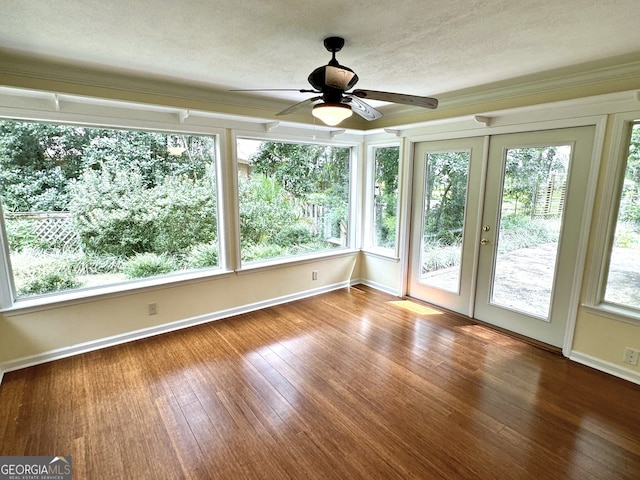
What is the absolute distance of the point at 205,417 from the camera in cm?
218

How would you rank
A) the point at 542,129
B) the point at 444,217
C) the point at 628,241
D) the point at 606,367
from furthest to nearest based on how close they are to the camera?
1. the point at 444,217
2. the point at 542,129
3. the point at 606,367
4. the point at 628,241

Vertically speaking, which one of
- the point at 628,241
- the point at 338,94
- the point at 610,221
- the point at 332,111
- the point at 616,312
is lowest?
the point at 616,312

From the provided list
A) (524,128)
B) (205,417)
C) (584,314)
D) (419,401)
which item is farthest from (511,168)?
(205,417)

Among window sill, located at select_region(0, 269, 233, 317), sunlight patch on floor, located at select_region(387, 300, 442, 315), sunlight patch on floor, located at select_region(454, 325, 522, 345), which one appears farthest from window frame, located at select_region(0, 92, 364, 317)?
sunlight patch on floor, located at select_region(454, 325, 522, 345)

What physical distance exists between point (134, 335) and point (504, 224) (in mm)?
3789

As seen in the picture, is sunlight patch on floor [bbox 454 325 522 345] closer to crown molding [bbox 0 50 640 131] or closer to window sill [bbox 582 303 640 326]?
window sill [bbox 582 303 640 326]

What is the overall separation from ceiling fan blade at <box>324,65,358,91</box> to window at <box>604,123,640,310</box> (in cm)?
223

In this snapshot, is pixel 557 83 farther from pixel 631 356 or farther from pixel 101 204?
pixel 101 204

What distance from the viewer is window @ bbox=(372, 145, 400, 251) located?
4.38m

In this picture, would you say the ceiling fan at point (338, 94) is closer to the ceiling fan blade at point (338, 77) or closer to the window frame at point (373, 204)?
the ceiling fan blade at point (338, 77)

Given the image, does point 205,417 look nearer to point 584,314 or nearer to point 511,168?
point 584,314

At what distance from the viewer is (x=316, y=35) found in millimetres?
1967

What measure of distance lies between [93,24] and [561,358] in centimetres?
416

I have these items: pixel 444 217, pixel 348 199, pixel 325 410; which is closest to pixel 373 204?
pixel 348 199
